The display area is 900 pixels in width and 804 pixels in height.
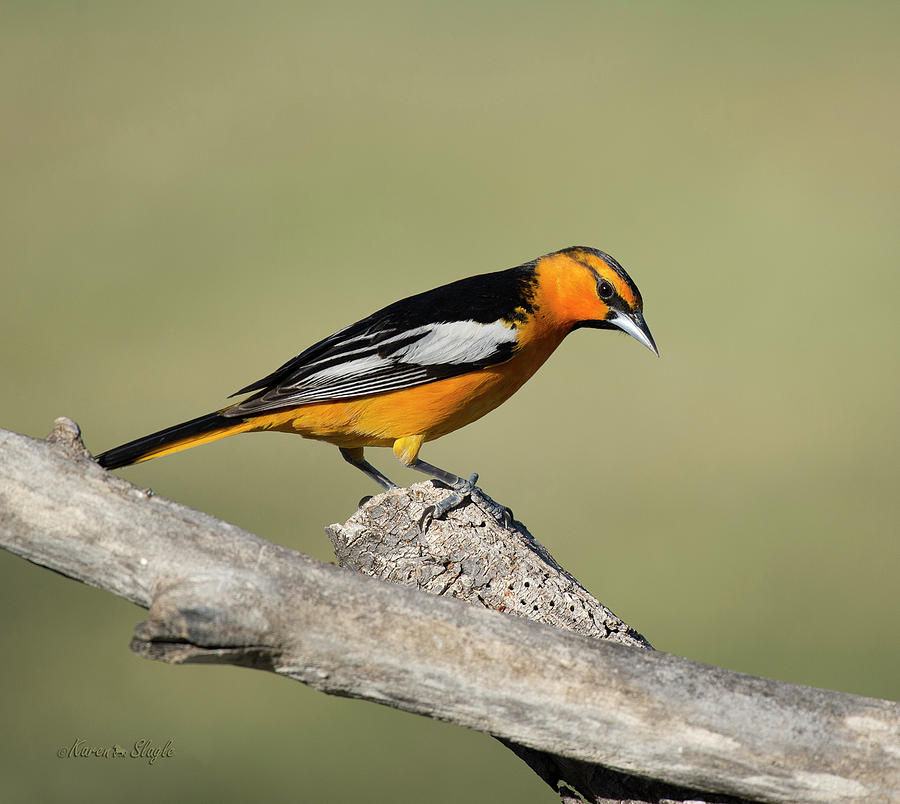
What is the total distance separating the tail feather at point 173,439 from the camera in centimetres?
386

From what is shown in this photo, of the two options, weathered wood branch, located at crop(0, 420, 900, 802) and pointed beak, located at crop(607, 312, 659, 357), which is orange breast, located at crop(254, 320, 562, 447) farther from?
weathered wood branch, located at crop(0, 420, 900, 802)

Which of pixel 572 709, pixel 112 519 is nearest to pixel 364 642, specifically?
pixel 572 709

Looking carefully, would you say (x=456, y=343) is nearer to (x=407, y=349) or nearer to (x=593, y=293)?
(x=407, y=349)

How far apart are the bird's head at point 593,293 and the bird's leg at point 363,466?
1240mm

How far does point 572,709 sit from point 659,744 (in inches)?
11.0

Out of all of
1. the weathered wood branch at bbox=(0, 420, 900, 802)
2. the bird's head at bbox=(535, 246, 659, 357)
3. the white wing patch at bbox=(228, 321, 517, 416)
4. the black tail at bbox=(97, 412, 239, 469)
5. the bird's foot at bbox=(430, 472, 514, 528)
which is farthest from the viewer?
the bird's head at bbox=(535, 246, 659, 357)

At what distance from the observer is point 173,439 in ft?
13.6

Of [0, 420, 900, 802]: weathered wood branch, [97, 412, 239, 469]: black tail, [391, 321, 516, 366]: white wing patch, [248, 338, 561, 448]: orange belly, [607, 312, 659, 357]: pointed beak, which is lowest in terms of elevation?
[0, 420, 900, 802]: weathered wood branch

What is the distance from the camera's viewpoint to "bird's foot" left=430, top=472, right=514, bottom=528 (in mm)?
4055

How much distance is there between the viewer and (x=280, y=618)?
2791 mm

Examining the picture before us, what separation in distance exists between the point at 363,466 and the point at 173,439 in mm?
1222

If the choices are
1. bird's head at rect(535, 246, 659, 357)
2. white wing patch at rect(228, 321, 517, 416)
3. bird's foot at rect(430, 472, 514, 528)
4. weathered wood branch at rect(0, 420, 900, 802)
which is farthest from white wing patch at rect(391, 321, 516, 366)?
weathered wood branch at rect(0, 420, 900, 802)

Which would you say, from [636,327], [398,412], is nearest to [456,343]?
[398,412]

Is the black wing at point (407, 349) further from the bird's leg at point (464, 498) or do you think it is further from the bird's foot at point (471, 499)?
the bird's foot at point (471, 499)
